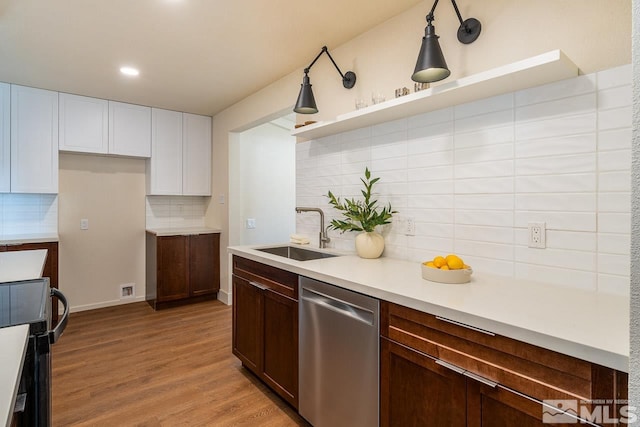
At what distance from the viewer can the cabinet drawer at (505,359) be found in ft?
2.67

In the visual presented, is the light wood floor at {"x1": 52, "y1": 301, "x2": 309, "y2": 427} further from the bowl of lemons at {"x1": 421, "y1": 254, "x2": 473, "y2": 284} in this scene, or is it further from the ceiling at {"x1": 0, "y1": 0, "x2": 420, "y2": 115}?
the ceiling at {"x1": 0, "y1": 0, "x2": 420, "y2": 115}

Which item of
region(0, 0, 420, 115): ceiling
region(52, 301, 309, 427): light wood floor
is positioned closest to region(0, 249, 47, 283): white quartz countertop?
region(52, 301, 309, 427): light wood floor

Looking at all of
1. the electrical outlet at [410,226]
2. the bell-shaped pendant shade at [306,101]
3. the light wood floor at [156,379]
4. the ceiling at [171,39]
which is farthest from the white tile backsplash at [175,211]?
the electrical outlet at [410,226]

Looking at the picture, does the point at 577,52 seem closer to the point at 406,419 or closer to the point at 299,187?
the point at 406,419

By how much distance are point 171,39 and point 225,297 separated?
2.92 meters

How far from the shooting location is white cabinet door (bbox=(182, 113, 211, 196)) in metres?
4.24

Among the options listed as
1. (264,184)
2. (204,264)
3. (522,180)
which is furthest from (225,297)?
(522,180)

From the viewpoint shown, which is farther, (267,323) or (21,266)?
(267,323)

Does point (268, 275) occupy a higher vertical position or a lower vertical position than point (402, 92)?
lower

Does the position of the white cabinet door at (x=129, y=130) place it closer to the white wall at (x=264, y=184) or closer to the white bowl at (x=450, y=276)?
the white wall at (x=264, y=184)

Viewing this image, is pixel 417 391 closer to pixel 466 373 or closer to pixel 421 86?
pixel 466 373

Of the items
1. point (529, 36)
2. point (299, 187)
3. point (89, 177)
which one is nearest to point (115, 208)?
point (89, 177)

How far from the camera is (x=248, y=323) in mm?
2289

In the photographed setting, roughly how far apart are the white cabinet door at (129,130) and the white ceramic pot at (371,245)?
3.17 meters
